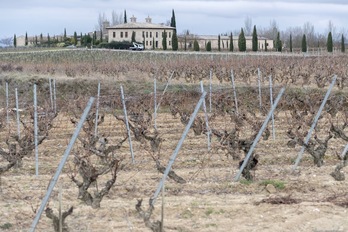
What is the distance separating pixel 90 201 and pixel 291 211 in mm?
2383

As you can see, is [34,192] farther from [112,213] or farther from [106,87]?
[106,87]

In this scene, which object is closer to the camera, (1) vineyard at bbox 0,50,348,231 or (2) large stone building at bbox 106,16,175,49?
(1) vineyard at bbox 0,50,348,231

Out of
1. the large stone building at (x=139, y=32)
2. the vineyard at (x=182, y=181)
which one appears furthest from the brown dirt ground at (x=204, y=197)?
the large stone building at (x=139, y=32)

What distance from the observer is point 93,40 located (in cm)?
6425

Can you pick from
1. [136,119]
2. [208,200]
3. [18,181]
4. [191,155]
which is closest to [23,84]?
[136,119]

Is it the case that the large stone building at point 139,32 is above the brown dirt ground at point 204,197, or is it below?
above

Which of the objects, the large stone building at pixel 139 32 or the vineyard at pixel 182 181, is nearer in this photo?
the vineyard at pixel 182 181

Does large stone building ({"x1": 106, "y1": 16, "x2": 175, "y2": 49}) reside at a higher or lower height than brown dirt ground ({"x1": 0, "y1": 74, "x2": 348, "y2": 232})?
higher

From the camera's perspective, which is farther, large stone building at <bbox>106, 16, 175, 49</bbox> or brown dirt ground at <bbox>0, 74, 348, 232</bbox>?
large stone building at <bbox>106, 16, 175, 49</bbox>

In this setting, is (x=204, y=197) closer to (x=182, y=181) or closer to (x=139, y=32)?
(x=182, y=181)

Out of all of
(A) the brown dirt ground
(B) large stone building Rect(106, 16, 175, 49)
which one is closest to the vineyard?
(A) the brown dirt ground

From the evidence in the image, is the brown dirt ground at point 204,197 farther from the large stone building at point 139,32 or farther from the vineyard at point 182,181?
the large stone building at point 139,32

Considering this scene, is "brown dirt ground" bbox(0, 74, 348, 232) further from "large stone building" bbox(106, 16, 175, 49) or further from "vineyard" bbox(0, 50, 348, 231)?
"large stone building" bbox(106, 16, 175, 49)

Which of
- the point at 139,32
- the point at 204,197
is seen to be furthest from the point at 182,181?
the point at 139,32
